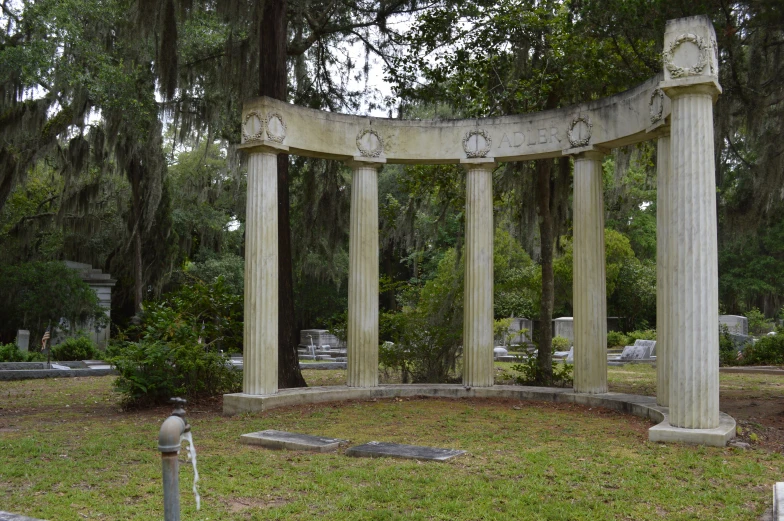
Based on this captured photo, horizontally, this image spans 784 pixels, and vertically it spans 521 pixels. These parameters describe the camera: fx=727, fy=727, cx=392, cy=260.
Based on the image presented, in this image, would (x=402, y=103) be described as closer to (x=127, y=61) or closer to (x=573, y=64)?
(x=573, y=64)

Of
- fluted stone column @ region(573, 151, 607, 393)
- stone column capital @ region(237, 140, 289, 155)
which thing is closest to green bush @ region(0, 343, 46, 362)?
stone column capital @ region(237, 140, 289, 155)

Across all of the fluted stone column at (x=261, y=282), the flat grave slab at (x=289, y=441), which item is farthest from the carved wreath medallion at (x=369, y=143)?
the flat grave slab at (x=289, y=441)

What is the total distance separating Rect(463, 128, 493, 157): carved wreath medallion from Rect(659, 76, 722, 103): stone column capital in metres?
4.85

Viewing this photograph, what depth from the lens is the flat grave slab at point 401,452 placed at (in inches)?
302

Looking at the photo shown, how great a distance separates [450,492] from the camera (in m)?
6.31

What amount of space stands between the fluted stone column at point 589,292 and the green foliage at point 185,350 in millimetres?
6266

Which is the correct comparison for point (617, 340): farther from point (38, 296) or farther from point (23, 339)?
point (23, 339)

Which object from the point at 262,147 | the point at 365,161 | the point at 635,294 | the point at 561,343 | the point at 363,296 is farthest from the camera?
the point at 635,294

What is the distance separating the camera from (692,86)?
28.7ft

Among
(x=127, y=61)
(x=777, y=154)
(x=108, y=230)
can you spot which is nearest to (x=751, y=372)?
(x=777, y=154)

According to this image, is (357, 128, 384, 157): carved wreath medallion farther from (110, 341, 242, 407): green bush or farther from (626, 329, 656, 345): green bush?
(626, 329, 656, 345): green bush

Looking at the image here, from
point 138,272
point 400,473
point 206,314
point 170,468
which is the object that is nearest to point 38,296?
Result: point 138,272

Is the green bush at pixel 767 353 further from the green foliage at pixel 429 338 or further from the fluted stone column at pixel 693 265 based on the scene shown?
the fluted stone column at pixel 693 265

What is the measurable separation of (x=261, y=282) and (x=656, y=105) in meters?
6.71
